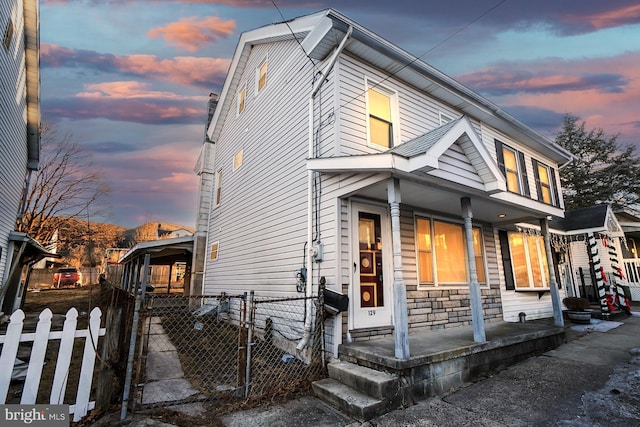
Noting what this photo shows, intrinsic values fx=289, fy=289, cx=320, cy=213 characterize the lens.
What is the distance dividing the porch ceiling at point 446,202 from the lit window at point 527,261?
56.2 inches

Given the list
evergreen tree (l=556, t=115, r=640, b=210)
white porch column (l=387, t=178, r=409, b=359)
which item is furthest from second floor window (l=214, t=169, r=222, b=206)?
evergreen tree (l=556, t=115, r=640, b=210)

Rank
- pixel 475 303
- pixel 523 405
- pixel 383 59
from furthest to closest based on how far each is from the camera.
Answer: pixel 383 59 < pixel 475 303 < pixel 523 405

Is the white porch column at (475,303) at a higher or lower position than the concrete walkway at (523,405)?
higher

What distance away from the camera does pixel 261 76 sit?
359 inches

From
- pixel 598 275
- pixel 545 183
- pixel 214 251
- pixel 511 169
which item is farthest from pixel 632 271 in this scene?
pixel 214 251

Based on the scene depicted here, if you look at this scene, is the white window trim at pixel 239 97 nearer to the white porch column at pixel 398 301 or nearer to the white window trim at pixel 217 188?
the white window trim at pixel 217 188

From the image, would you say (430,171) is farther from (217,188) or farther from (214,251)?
(217,188)

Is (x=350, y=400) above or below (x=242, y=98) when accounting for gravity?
below

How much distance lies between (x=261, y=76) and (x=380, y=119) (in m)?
4.78

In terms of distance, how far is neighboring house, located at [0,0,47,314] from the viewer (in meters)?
7.99

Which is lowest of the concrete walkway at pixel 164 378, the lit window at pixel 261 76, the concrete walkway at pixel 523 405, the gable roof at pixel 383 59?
the concrete walkway at pixel 523 405

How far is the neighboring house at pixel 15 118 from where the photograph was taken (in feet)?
26.2

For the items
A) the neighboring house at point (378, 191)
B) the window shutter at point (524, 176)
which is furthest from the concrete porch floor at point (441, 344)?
the window shutter at point (524, 176)

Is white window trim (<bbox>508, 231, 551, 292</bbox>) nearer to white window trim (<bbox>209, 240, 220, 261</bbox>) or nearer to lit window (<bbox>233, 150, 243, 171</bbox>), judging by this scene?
lit window (<bbox>233, 150, 243, 171</bbox>)
